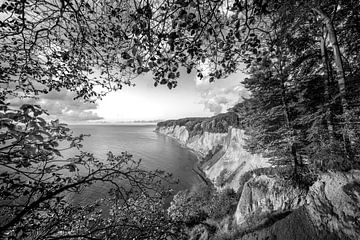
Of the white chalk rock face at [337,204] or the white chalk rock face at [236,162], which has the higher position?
the white chalk rock face at [337,204]

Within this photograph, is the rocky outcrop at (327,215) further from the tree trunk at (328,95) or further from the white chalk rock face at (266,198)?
the white chalk rock face at (266,198)

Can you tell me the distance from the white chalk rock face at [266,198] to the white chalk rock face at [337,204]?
269 cm

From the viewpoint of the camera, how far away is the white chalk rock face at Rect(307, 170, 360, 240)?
457 centimetres

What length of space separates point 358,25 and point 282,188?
9.10m

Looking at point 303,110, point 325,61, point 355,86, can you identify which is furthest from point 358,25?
point 303,110

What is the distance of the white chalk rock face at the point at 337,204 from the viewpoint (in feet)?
15.0

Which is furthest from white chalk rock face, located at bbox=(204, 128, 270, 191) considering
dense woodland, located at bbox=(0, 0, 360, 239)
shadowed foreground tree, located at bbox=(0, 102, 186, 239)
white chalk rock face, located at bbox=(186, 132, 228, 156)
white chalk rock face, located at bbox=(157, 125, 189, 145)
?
white chalk rock face, located at bbox=(157, 125, 189, 145)


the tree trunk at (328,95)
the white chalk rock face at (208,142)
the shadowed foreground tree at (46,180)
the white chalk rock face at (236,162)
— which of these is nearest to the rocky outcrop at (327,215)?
the tree trunk at (328,95)

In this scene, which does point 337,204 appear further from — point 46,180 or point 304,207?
point 46,180

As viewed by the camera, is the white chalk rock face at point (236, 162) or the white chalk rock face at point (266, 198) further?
the white chalk rock face at point (236, 162)

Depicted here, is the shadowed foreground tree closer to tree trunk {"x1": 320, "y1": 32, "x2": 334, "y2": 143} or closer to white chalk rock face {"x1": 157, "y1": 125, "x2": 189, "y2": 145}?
tree trunk {"x1": 320, "y1": 32, "x2": 334, "y2": 143}

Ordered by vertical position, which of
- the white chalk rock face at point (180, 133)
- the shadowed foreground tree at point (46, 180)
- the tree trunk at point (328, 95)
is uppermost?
the tree trunk at point (328, 95)

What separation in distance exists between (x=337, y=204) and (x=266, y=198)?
15.8 feet

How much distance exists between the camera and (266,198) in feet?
31.3
